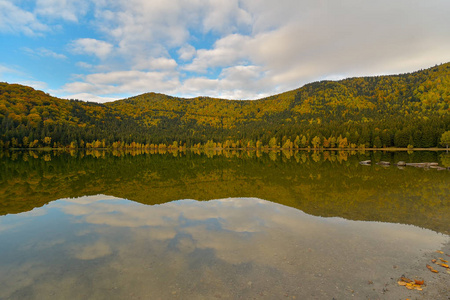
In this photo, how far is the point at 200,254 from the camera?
1093 centimetres

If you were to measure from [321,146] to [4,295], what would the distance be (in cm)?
19400

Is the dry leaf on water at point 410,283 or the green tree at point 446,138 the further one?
the green tree at point 446,138

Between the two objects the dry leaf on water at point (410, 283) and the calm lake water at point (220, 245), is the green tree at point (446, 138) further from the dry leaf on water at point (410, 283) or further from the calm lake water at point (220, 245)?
the dry leaf on water at point (410, 283)

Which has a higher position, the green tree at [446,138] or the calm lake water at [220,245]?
the green tree at [446,138]

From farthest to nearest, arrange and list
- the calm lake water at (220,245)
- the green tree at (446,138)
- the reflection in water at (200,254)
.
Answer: the green tree at (446,138), the calm lake water at (220,245), the reflection in water at (200,254)

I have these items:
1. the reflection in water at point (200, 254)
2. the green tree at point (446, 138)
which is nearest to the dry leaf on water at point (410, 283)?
the reflection in water at point (200, 254)

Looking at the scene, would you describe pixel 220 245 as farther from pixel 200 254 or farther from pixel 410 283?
pixel 410 283

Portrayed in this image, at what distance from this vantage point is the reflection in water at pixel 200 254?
8188 mm

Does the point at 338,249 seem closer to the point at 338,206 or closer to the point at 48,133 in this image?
the point at 338,206

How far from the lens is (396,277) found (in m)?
8.93

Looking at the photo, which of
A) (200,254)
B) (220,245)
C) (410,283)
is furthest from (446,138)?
(200,254)

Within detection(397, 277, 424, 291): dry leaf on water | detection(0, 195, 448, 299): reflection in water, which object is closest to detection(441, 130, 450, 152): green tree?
detection(0, 195, 448, 299): reflection in water

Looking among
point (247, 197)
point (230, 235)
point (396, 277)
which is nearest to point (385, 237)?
point (396, 277)

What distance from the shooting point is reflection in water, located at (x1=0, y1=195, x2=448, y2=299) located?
8.19 meters
